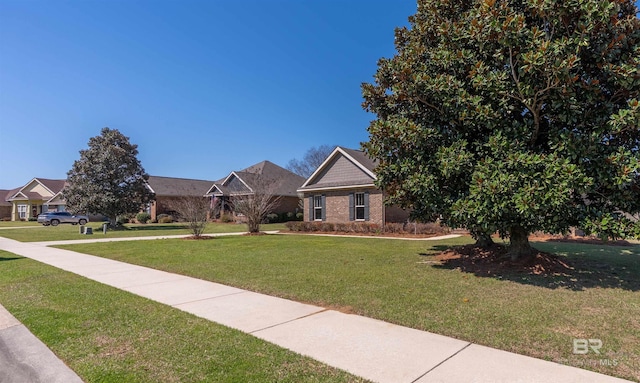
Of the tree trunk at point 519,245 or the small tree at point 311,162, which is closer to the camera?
the tree trunk at point 519,245

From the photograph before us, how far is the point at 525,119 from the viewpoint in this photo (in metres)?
7.79

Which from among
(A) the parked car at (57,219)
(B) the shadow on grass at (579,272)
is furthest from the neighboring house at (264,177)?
(B) the shadow on grass at (579,272)

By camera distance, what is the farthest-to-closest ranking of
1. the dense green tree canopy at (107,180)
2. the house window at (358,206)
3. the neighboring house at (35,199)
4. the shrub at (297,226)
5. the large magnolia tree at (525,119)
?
1. the neighboring house at (35,199)
2. the dense green tree canopy at (107,180)
3. the shrub at (297,226)
4. the house window at (358,206)
5. the large magnolia tree at (525,119)

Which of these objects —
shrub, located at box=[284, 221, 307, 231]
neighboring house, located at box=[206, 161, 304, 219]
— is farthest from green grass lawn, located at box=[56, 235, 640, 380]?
neighboring house, located at box=[206, 161, 304, 219]

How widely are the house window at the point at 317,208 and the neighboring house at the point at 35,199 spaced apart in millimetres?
42133

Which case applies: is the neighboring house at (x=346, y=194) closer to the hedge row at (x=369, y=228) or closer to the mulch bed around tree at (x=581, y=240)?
the hedge row at (x=369, y=228)

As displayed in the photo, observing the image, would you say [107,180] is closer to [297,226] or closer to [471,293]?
[297,226]

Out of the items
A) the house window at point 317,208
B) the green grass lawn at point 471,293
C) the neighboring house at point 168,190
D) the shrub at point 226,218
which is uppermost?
the neighboring house at point 168,190

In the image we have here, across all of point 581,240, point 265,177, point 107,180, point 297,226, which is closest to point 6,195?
point 107,180

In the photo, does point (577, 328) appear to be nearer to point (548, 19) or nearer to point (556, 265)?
point (556, 265)

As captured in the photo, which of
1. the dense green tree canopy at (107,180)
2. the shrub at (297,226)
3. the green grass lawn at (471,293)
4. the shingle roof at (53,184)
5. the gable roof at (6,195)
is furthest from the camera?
the gable roof at (6,195)

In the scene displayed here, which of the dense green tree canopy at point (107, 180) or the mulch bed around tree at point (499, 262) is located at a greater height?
the dense green tree canopy at point (107, 180)

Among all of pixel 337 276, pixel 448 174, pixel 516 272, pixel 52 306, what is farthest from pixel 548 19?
pixel 52 306

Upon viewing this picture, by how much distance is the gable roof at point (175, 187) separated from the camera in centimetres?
4059
